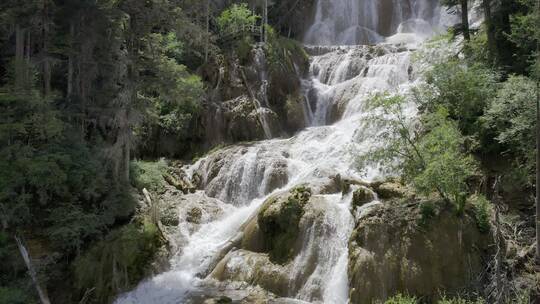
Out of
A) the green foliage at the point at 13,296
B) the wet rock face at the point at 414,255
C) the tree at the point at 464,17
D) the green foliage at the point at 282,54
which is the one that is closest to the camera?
the wet rock face at the point at 414,255

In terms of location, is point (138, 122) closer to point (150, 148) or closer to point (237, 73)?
point (150, 148)

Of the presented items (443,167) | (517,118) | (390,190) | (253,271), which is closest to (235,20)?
(390,190)

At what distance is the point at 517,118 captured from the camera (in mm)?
11555

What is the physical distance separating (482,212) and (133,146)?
1155 centimetres

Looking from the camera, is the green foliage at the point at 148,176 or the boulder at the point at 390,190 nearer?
the boulder at the point at 390,190

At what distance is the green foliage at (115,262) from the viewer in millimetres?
12859

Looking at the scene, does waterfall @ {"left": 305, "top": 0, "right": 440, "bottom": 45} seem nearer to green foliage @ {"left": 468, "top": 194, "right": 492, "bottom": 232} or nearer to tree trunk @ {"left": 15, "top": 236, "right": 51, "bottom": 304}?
green foliage @ {"left": 468, "top": 194, "right": 492, "bottom": 232}

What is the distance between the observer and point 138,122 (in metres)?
15.6

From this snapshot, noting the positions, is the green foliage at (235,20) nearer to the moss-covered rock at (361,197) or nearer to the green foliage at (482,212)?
the moss-covered rock at (361,197)

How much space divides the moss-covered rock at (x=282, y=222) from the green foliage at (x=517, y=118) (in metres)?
5.80

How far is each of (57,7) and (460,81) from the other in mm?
14035

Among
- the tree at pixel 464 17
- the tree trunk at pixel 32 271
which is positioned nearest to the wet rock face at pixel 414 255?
the tree trunk at pixel 32 271

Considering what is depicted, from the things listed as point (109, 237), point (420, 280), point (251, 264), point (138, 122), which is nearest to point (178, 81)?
point (138, 122)

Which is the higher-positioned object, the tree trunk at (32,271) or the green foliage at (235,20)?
the green foliage at (235,20)
